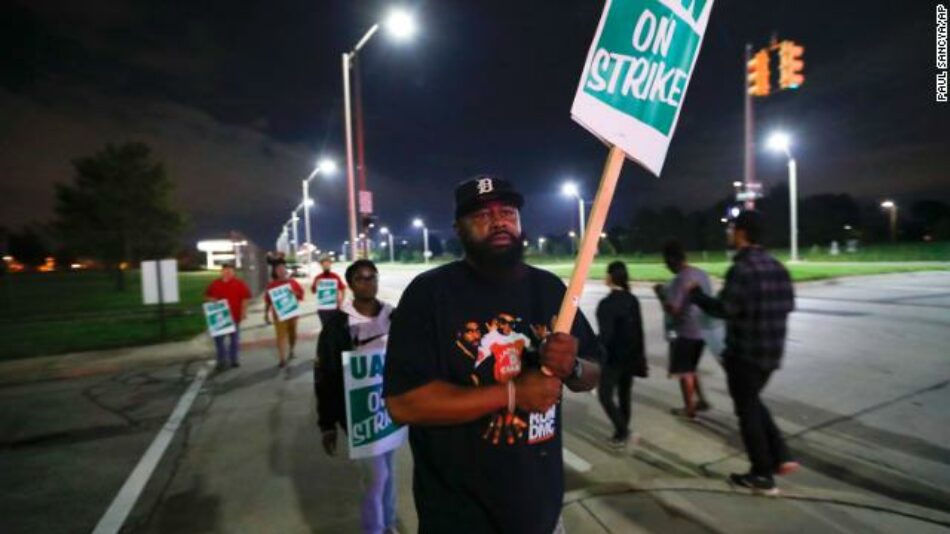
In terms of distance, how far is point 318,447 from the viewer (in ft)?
19.6

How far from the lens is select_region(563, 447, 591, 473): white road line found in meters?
4.92

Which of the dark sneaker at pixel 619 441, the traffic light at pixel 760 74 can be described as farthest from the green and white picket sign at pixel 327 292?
the traffic light at pixel 760 74

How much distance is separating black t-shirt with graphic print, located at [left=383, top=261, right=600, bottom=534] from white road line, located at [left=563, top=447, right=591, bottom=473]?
2.99 metres

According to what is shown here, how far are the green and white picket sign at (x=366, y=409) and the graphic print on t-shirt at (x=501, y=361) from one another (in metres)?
1.65

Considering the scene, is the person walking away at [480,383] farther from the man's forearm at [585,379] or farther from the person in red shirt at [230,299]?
the person in red shirt at [230,299]

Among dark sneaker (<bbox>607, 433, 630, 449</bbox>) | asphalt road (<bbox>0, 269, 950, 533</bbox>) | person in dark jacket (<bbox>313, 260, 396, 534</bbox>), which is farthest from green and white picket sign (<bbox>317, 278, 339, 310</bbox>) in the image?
person in dark jacket (<bbox>313, 260, 396, 534</bbox>)

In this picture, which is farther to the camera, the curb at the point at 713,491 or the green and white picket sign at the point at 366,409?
the curb at the point at 713,491

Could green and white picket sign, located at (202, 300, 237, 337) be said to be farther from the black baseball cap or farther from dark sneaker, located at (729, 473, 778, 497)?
the black baseball cap

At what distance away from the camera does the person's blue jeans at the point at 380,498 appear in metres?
3.56

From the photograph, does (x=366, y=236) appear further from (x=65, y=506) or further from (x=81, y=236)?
(x=81, y=236)

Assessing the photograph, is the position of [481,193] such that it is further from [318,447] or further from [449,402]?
[318,447]

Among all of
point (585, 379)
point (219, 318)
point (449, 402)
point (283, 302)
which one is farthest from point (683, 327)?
point (219, 318)

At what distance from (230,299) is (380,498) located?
7.76 m

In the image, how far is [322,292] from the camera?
11.4 meters
